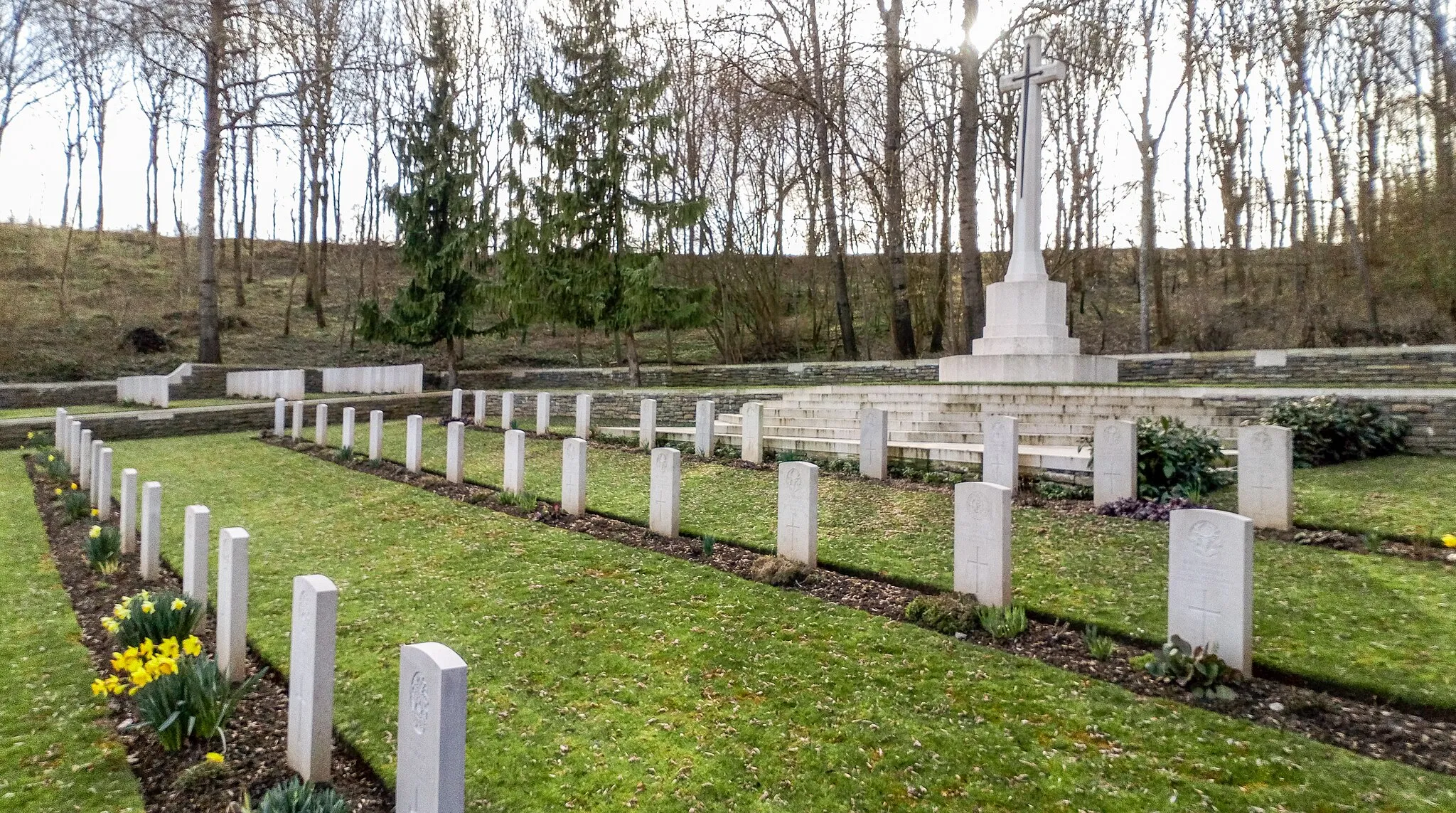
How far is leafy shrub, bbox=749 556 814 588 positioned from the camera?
5.61 meters

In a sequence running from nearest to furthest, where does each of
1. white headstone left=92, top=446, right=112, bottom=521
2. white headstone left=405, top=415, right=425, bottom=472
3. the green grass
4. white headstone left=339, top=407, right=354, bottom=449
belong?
the green grass, white headstone left=92, top=446, right=112, bottom=521, white headstone left=405, top=415, right=425, bottom=472, white headstone left=339, top=407, right=354, bottom=449

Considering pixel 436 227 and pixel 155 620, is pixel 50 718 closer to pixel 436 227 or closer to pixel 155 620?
pixel 155 620

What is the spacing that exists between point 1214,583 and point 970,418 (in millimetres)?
7372

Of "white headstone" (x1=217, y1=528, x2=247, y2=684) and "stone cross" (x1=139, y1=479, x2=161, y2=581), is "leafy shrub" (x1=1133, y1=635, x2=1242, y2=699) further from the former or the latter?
"stone cross" (x1=139, y1=479, x2=161, y2=581)

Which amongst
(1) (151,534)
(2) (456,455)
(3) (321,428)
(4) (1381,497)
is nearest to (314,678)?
(1) (151,534)

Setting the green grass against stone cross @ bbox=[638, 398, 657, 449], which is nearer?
the green grass

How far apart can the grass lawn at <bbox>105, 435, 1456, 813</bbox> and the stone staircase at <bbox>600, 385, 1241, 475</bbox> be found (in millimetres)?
4617

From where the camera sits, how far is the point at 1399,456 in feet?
29.4

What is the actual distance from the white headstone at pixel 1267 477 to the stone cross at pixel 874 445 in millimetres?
3745

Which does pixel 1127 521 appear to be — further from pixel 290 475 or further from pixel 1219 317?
pixel 1219 317

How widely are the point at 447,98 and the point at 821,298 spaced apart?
14608 mm

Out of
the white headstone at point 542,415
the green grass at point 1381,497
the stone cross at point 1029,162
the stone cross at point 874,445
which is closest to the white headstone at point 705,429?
the stone cross at point 874,445

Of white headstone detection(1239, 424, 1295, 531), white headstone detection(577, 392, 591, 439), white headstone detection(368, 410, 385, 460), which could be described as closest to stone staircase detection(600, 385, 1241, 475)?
white headstone detection(577, 392, 591, 439)

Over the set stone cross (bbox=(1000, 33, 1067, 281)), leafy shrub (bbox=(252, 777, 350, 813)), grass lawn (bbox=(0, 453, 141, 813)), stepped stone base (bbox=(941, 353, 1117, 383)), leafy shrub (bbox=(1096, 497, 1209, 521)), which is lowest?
grass lawn (bbox=(0, 453, 141, 813))
